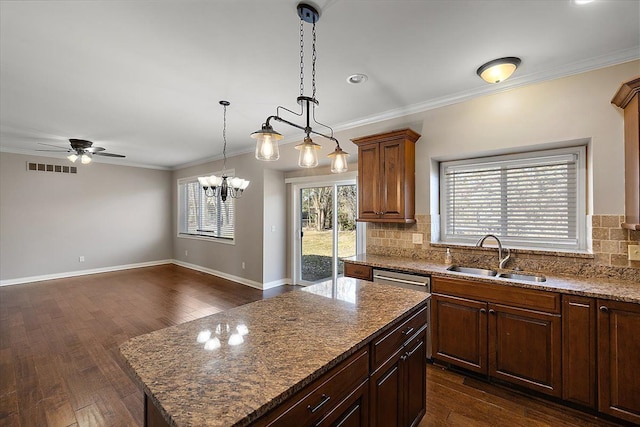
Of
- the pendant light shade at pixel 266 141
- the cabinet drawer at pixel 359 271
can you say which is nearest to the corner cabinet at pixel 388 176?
the cabinet drawer at pixel 359 271

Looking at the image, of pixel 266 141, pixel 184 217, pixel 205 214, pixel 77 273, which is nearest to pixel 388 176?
pixel 266 141

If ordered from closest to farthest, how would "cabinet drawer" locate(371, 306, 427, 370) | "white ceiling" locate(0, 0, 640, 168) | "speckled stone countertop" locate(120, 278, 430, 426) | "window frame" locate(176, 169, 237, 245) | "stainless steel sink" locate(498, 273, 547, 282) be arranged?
1. "speckled stone countertop" locate(120, 278, 430, 426)
2. "cabinet drawer" locate(371, 306, 427, 370)
3. "white ceiling" locate(0, 0, 640, 168)
4. "stainless steel sink" locate(498, 273, 547, 282)
5. "window frame" locate(176, 169, 237, 245)

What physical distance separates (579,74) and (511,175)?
3.26 ft

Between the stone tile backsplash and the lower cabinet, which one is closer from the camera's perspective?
the lower cabinet

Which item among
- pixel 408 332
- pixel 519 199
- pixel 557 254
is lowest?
pixel 408 332

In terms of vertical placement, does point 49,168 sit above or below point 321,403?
above

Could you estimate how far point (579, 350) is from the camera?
2.04m

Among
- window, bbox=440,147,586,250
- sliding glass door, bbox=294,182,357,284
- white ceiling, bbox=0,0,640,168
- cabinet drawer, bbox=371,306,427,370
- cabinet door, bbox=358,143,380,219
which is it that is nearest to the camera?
cabinet drawer, bbox=371,306,427,370

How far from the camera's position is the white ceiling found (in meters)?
1.83

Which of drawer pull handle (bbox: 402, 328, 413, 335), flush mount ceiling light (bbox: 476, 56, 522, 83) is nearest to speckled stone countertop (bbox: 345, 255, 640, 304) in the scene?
drawer pull handle (bbox: 402, 328, 413, 335)

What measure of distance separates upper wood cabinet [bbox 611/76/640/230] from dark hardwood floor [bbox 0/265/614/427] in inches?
60.8

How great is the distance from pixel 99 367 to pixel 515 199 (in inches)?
178

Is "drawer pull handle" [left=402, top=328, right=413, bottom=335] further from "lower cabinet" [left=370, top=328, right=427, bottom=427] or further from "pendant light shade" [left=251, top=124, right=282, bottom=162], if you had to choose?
"pendant light shade" [left=251, top=124, right=282, bottom=162]

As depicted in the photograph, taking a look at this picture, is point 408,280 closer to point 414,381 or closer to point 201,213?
point 414,381
